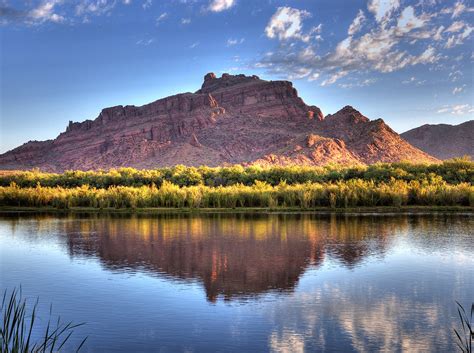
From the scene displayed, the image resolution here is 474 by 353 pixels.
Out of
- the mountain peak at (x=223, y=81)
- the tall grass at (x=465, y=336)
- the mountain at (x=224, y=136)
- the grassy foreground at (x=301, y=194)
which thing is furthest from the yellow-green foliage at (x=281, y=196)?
the mountain peak at (x=223, y=81)

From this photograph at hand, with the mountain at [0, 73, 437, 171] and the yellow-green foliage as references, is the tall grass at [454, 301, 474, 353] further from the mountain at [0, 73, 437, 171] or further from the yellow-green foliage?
the mountain at [0, 73, 437, 171]

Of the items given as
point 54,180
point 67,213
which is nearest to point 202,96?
point 54,180

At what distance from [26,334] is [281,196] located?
23183mm

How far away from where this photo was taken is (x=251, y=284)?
1127 centimetres

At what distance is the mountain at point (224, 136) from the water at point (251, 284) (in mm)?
85544

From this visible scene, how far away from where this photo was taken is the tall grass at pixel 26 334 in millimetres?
5098

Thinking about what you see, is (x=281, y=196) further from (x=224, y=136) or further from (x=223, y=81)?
(x=223, y=81)

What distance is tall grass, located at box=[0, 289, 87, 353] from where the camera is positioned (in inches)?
201

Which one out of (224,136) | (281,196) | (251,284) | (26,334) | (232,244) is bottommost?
(26,334)

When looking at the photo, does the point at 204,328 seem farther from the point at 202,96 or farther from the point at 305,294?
the point at 202,96

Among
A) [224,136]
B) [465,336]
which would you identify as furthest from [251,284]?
[224,136]

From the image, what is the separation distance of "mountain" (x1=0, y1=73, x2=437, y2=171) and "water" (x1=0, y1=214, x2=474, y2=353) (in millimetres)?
85544

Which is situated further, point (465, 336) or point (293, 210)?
point (293, 210)

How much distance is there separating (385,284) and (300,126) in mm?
130004
